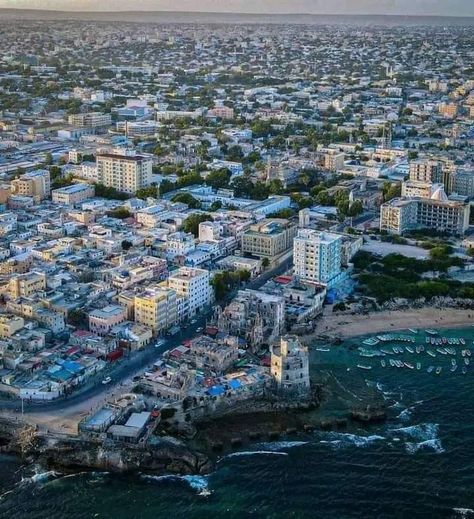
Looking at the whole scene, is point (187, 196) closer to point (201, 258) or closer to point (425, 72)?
point (201, 258)

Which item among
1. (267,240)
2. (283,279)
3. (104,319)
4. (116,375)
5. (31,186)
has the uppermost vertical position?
(31,186)

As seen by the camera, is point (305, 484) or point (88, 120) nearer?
point (305, 484)

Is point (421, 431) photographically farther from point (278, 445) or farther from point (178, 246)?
point (178, 246)

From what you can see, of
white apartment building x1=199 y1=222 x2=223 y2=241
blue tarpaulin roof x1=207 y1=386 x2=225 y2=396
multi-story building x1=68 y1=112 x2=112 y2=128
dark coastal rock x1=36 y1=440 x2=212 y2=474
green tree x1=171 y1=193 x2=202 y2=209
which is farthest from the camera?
multi-story building x1=68 y1=112 x2=112 y2=128

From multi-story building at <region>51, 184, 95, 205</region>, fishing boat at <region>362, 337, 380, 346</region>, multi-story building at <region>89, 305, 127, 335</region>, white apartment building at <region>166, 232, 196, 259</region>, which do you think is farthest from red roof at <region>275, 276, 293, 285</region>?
multi-story building at <region>51, 184, 95, 205</region>

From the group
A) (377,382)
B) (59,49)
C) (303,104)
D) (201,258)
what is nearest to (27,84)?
(303,104)

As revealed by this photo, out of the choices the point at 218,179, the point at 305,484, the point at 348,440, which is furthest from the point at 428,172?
the point at 305,484

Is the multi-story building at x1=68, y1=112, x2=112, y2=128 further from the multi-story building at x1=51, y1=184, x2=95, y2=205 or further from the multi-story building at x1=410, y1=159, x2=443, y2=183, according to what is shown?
the multi-story building at x1=410, y1=159, x2=443, y2=183
